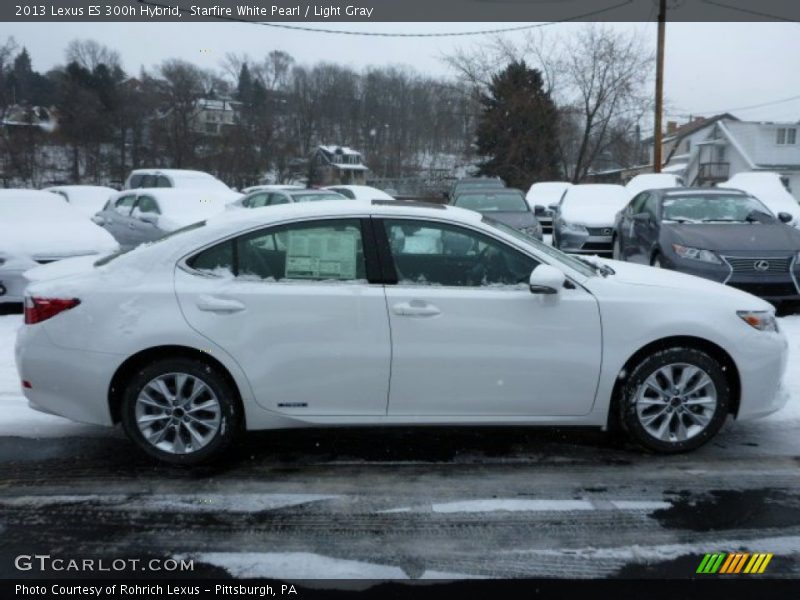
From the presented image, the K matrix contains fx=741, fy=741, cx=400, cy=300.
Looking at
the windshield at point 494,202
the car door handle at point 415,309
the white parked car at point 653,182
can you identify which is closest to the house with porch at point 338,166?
the white parked car at point 653,182

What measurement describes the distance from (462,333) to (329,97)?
56.8 m

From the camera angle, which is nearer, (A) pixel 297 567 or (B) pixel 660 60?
(A) pixel 297 567

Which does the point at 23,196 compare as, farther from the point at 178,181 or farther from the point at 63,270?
the point at 178,181

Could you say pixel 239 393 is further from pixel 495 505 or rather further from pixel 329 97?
pixel 329 97

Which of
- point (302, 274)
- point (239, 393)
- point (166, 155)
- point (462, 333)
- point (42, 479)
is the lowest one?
point (42, 479)

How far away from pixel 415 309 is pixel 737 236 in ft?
20.0

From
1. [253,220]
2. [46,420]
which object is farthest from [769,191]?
[46,420]

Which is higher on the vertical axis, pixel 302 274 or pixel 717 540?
pixel 302 274

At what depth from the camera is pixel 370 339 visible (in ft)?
14.0

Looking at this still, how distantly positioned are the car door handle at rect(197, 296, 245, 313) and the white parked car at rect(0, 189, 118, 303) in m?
4.86

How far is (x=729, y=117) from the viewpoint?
6812 cm

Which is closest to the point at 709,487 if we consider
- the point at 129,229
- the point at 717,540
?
the point at 717,540

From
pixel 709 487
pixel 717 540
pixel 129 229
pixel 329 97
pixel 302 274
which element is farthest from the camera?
pixel 329 97

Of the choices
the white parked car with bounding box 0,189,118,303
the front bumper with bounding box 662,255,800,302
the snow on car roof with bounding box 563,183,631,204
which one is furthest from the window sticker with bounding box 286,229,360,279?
the snow on car roof with bounding box 563,183,631,204
